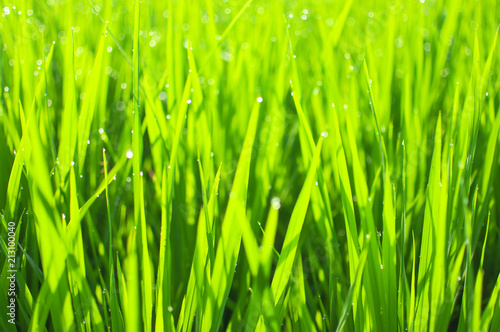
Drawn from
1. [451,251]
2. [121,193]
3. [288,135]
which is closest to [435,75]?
[288,135]

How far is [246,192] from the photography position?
0.45 m

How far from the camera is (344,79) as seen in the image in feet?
2.80

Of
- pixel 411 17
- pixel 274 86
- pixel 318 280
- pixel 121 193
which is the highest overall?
pixel 411 17

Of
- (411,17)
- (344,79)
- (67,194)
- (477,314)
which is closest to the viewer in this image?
(477,314)

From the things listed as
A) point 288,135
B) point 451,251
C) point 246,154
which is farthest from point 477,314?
point 288,135

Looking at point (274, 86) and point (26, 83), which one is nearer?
point (26, 83)

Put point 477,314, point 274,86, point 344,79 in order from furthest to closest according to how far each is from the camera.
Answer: point 344,79 < point 274,86 < point 477,314

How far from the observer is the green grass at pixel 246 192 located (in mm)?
418

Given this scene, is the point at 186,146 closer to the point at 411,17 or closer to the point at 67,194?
the point at 67,194

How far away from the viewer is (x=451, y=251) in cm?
49

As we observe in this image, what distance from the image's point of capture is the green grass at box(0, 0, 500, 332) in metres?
0.42

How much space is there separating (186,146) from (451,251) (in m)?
0.41

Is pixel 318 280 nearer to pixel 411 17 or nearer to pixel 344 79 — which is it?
pixel 344 79

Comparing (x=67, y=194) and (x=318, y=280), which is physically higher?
(x=67, y=194)
